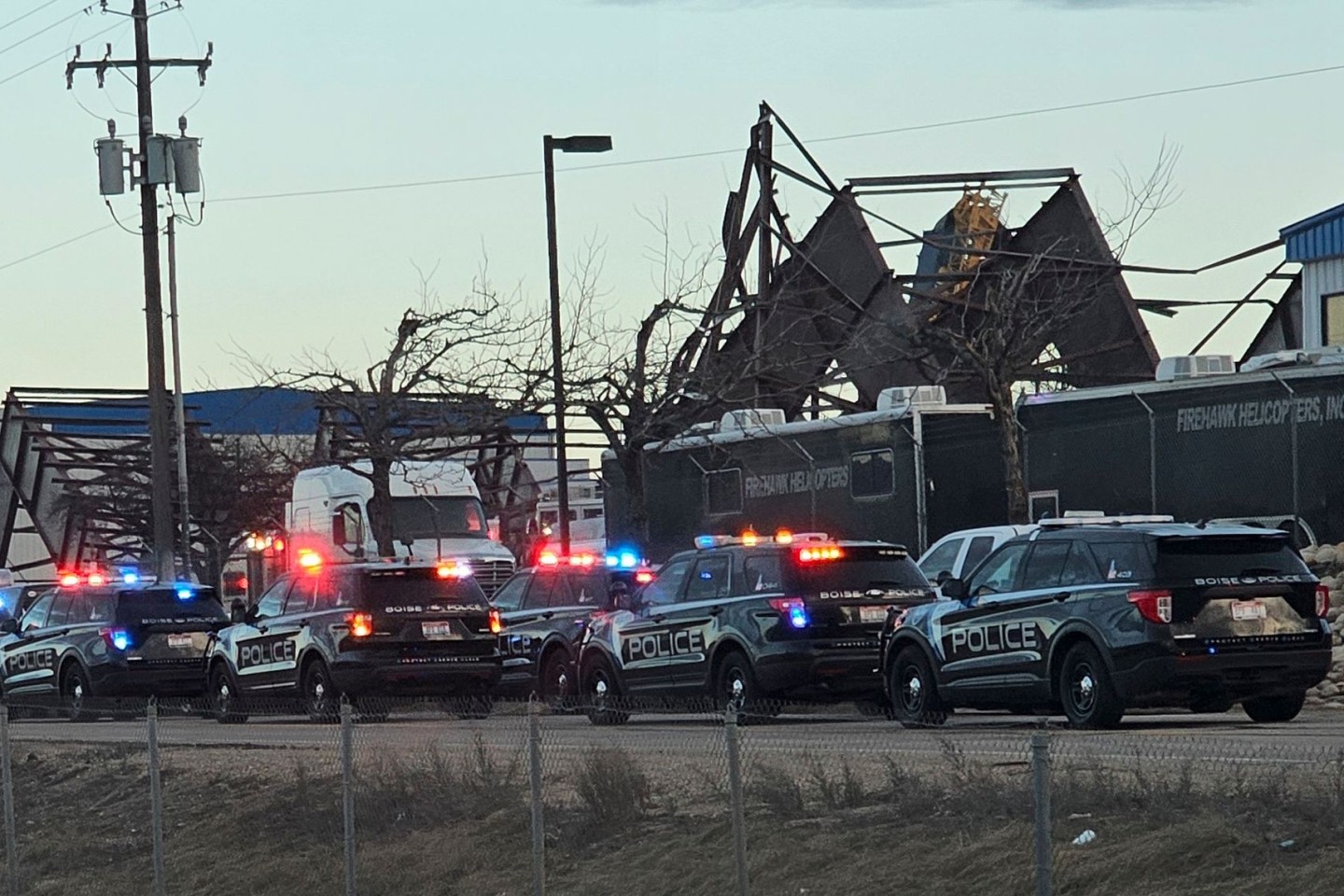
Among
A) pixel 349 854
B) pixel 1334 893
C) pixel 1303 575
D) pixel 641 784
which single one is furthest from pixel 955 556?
pixel 1334 893

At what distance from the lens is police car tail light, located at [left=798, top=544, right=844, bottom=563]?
21.7 metres

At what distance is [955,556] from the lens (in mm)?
26109

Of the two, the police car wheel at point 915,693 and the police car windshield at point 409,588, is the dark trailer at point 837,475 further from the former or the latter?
the police car wheel at point 915,693

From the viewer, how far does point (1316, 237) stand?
118ft

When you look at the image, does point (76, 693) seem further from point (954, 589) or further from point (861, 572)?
point (954, 589)

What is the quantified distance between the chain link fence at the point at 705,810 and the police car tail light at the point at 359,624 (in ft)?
10.0

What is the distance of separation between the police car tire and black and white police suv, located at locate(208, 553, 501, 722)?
9206 mm

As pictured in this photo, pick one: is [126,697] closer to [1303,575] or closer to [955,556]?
[955,556]

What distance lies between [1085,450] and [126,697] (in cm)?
1212

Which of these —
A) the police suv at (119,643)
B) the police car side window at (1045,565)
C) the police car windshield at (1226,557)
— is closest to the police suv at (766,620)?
the police car side window at (1045,565)

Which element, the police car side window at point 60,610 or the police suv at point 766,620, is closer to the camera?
the police suv at point 766,620

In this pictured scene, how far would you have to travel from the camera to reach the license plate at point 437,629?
83.9ft

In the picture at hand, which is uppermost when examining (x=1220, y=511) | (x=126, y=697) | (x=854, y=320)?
(x=854, y=320)

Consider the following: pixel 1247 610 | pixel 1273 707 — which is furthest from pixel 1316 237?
pixel 1247 610
